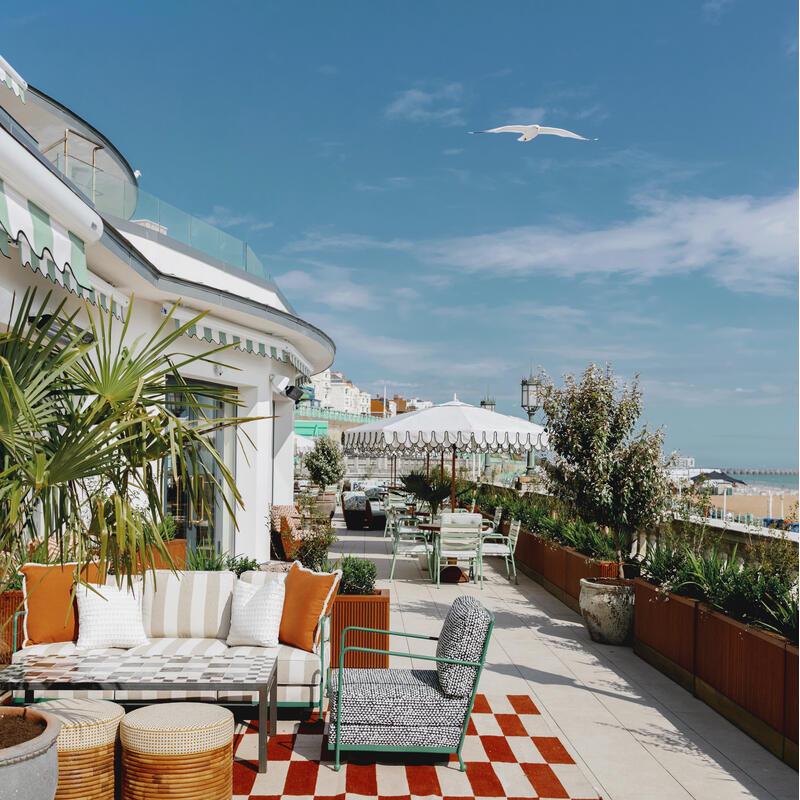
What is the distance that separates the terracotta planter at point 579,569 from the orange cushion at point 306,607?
4240 millimetres

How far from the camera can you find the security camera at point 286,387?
40.0 feet

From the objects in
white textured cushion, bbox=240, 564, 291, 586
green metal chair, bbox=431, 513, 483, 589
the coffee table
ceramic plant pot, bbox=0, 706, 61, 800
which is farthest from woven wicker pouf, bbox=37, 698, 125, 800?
green metal chair, bbox=431, 513, 483, 589

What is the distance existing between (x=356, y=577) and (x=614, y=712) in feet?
7.79

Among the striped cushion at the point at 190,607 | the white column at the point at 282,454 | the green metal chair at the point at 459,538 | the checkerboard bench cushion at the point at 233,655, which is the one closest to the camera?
the checkerboard bench cushion at the point at 233,655

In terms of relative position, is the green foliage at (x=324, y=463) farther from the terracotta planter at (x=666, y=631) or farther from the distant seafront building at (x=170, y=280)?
the terracotta planter at (x=666, y=631)

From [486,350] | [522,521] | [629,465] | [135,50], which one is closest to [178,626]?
[629,465]

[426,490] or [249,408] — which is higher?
[249,408]

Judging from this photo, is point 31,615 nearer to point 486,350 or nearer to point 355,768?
point 355,768

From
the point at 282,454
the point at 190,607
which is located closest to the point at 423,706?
the point at 190,607

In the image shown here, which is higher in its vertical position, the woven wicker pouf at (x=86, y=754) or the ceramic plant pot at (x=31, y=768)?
the ceramic plant pot at (x=31, y=768)

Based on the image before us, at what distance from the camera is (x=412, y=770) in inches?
178

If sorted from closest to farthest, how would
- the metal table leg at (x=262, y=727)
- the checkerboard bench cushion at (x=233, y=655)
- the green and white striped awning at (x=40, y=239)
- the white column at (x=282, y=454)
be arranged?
1. the green and white striped awning at (x=40, y=239)
2. the metal table leg at (x=262, y=727)
3. the checkerboard bench cushion at (x=233, y=655)
4. the white column at (x=282, y=454)

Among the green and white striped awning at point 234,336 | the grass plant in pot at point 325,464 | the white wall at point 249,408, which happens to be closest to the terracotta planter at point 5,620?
the green and white striped awning at point 234,336

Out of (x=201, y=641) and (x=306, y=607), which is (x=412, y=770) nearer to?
(x=306, y=607)
